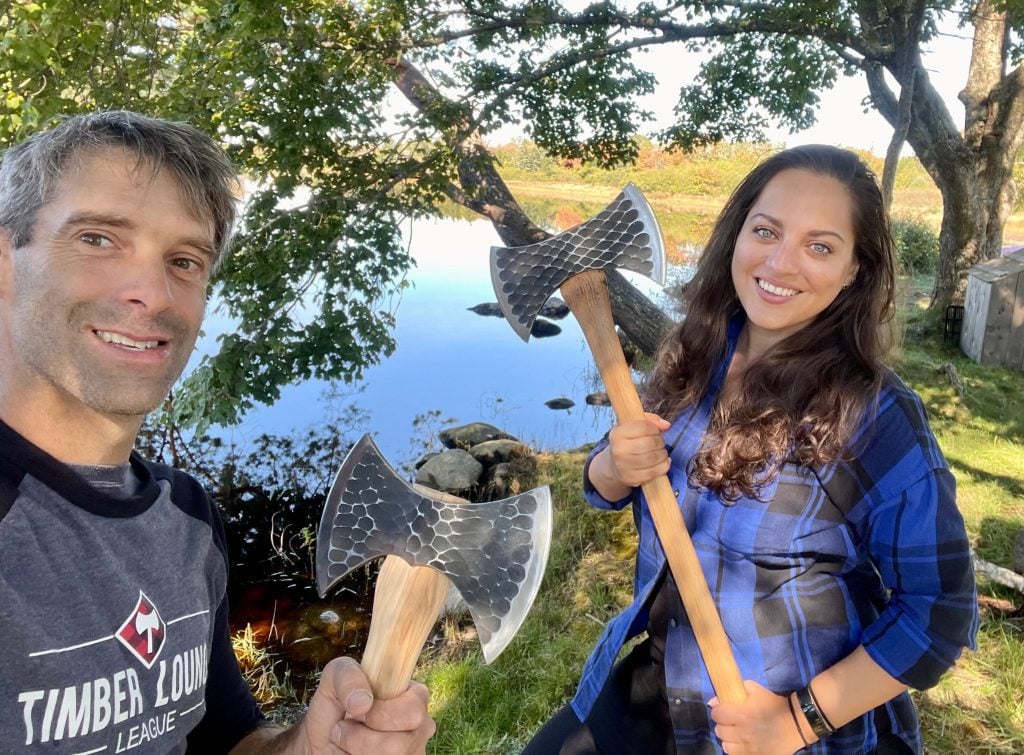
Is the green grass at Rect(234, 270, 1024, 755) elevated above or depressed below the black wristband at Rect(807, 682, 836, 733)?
below

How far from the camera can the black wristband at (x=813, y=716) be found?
141cm

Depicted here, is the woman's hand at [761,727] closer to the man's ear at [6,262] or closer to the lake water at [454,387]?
the man's ear at [6,262]

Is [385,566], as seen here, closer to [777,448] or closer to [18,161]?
[777,448]

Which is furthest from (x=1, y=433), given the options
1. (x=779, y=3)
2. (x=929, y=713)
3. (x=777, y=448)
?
(x=779, y=3)

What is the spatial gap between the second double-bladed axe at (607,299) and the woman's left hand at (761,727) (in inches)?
1.4

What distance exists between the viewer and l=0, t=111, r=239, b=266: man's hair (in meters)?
1.21

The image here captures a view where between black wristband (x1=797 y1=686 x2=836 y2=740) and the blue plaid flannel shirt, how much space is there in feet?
0.11

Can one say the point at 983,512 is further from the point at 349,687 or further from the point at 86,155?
the point at 86,155

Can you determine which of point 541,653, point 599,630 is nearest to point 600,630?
point 599,630

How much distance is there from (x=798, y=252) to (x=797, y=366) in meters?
0.26

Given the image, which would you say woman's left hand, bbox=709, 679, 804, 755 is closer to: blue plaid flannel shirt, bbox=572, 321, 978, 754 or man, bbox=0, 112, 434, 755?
blue plaid flannel shirt, bbox=572, 321, 978, 754

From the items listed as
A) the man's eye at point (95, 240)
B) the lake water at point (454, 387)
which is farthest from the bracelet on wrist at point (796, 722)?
the lake water at point (454, 387)

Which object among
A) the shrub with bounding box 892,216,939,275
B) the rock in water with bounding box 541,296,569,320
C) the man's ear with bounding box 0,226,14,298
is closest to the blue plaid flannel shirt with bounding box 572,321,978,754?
the man's ear with bounding box 0,226,14,298

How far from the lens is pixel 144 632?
1.14 metres
